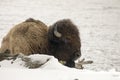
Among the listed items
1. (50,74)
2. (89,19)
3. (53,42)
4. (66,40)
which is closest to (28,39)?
(53,42)

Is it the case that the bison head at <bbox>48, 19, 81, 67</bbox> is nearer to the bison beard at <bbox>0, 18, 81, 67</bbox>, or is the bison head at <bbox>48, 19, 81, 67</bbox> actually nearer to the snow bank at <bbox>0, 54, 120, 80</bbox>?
the bison beard at <bbox>0, 18, 81, 67</bbox>

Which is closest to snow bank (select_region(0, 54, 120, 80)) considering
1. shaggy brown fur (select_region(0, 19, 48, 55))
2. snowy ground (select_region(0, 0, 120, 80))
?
shaggy brown fur (select_region(0, 19, 48, 55))

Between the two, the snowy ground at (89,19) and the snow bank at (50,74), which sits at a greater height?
the snow bank at (50,74)

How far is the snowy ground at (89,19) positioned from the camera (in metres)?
13.0

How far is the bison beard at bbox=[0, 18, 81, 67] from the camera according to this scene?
247 inches

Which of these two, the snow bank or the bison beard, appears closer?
the snow bank

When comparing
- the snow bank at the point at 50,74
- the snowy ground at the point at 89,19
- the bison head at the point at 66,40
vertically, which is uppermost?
the snow bank at the point at 50,74

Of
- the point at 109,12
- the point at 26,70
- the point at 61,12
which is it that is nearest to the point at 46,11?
the point at 61,12

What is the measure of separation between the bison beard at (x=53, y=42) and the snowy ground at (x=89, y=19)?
4.55 m

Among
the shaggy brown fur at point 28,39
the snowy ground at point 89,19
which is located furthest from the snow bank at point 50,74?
the snowy ground at point 89,19

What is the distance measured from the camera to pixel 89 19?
20.9 metres

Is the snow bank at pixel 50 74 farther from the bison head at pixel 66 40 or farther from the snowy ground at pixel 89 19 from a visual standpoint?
the snowy ground at pixel 89 19

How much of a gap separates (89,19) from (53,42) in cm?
1457

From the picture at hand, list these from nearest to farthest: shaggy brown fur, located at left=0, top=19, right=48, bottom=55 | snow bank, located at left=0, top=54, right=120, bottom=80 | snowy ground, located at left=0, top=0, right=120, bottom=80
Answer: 1. snow bank, located at left=0, top=54, right=120, bottom=80
2. shaggy brown fur, located at left=0, top=19, right=48, bottom=55
3. snowy ground, located at left=0, top=0, right=120, bottom=80
